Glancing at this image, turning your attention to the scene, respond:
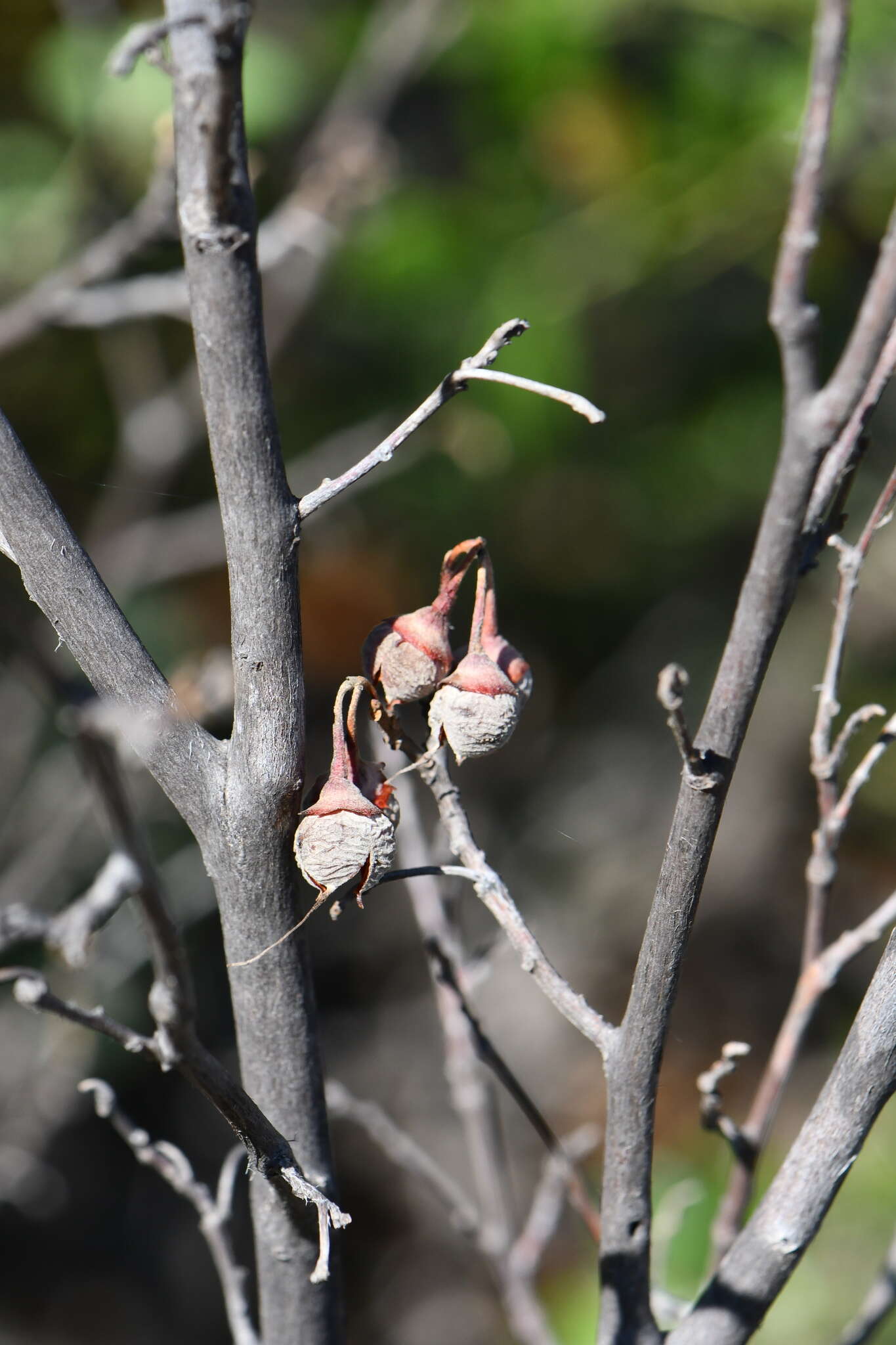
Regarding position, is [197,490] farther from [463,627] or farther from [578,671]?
[578,671]

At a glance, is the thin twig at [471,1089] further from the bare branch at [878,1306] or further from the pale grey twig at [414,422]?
the pale grey twig at [414,422]

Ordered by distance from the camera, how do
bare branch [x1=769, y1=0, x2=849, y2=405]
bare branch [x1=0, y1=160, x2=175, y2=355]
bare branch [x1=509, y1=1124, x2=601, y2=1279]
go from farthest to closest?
1. bare branch [x1=0, y1=160, x2=175, y2=355]
2. bare branch [x1=509, y1=1124, x2=601, y2=1279]
3. bare branch [x1=769, y1=0, x2=849, y2=405]

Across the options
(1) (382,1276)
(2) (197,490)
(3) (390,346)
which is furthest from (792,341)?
(1) (382,1276)

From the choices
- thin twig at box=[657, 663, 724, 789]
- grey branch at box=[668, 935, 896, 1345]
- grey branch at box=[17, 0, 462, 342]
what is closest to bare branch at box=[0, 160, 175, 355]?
grey branch at box=[17, 0, 462, 342]

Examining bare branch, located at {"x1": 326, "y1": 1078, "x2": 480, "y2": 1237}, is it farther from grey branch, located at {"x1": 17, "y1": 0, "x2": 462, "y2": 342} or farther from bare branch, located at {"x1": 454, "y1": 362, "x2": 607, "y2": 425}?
grey branch, located at {"x1": 17, "y1": 0, "x2": 462, "y2": 342}

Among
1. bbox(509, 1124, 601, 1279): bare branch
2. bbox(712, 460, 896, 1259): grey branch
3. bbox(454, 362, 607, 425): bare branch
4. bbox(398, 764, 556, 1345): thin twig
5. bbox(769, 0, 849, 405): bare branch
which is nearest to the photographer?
bbox(769, 0, 849, 405): bare branch

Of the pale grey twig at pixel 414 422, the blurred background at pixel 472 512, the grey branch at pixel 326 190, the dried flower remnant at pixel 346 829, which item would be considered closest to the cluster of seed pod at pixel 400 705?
the dried flower remnant at pixel 346 829

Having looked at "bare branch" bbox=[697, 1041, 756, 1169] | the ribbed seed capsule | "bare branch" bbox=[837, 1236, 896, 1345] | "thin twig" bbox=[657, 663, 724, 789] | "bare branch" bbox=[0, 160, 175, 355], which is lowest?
"bare branch" bbox=[837, 1236, 896, 1345]

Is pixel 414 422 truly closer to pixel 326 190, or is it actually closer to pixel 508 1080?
pixel 508 1080
